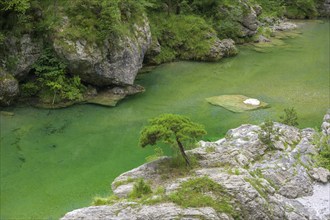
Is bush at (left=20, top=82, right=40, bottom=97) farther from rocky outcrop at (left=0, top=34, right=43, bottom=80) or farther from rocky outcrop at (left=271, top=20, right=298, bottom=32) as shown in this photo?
rocky outcrop at (left=271, top=20, right=298, bottom=32)

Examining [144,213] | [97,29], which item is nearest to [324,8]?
[97,29]

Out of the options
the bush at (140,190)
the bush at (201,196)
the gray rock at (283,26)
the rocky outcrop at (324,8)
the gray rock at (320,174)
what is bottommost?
the gray rock at (320,174)

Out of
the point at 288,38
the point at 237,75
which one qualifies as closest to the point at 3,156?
the point at 237,75

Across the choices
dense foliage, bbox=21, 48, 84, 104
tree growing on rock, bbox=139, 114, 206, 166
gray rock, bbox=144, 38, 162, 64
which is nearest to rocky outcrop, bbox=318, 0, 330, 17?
gray rock, bbox=144, 38, 162, 64

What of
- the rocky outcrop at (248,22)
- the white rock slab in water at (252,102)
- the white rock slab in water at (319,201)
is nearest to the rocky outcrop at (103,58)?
the white rock slab in water at (252,102)

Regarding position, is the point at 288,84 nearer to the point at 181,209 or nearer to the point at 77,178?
the point at 77,178

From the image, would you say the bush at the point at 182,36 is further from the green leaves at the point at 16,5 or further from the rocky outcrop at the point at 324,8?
the rocky outcrop at the point at 324,8
